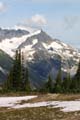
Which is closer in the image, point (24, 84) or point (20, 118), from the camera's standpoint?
point (20, 118)

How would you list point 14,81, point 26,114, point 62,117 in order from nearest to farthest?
point 62,117, point 26,114, point 14,81

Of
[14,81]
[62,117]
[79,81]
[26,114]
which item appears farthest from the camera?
[79,81]

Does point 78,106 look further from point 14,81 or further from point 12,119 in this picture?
point 14,81

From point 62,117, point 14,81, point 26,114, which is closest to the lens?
point 62,117

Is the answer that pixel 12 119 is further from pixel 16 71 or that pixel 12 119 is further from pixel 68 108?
pixel 16 71

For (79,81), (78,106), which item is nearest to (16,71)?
(79,81)

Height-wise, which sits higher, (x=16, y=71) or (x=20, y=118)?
(x=16, y=71)

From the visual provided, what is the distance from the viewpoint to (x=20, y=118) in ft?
145

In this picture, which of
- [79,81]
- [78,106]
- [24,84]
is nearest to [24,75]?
[24,84]

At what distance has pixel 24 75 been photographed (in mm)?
142375

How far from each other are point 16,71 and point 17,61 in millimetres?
3750

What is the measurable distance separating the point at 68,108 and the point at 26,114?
5380 millimetres

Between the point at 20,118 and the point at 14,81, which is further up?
the point at 14,81

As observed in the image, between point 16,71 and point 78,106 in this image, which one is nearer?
point 78,106
